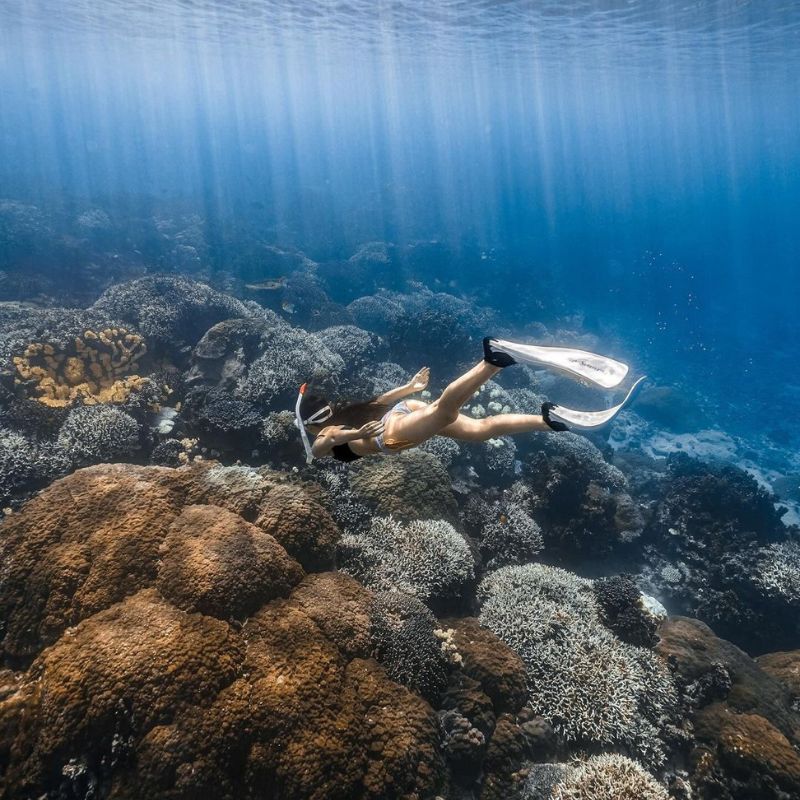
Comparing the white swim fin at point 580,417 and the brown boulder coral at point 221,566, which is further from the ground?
the white swim fin at point 580,417

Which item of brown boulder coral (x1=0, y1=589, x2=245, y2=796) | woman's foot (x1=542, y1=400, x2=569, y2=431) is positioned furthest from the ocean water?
woman's foot (x1=542, y1=400, x2=569, y2=431)

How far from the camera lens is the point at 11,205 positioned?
1056 inches

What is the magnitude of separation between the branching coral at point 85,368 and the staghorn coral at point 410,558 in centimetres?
606

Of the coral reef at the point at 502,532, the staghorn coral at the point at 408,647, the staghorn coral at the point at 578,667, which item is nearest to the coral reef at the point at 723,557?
the coral reef at the point at 502,532

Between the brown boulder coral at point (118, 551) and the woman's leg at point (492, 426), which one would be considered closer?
the brown boulder coral at point (118, 551)

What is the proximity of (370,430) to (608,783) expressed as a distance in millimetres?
4379

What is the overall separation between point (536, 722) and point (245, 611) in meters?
3.61

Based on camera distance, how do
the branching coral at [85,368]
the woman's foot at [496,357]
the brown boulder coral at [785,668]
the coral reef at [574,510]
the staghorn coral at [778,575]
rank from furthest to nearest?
the coral reef at [574,510] < the branching coral at [85,368] < the staghorn coral at [778,575] < the brown boulder coral at [785,668] < the woman's foot at [496,357]

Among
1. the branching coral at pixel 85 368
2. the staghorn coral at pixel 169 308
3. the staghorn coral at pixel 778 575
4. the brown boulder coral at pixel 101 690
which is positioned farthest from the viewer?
the staghorn coral at pixel 169 308

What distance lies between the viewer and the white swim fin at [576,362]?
4520mm

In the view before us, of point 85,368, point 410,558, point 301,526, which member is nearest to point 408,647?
point 410,558

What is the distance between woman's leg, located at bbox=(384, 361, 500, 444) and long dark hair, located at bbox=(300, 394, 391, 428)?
0.42m

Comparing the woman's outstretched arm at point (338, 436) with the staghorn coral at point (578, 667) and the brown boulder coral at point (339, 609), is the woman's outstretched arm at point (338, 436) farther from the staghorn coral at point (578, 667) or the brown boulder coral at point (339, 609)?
the staghorn coral at point (578, 667)

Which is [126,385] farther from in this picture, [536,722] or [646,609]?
[646,609]
